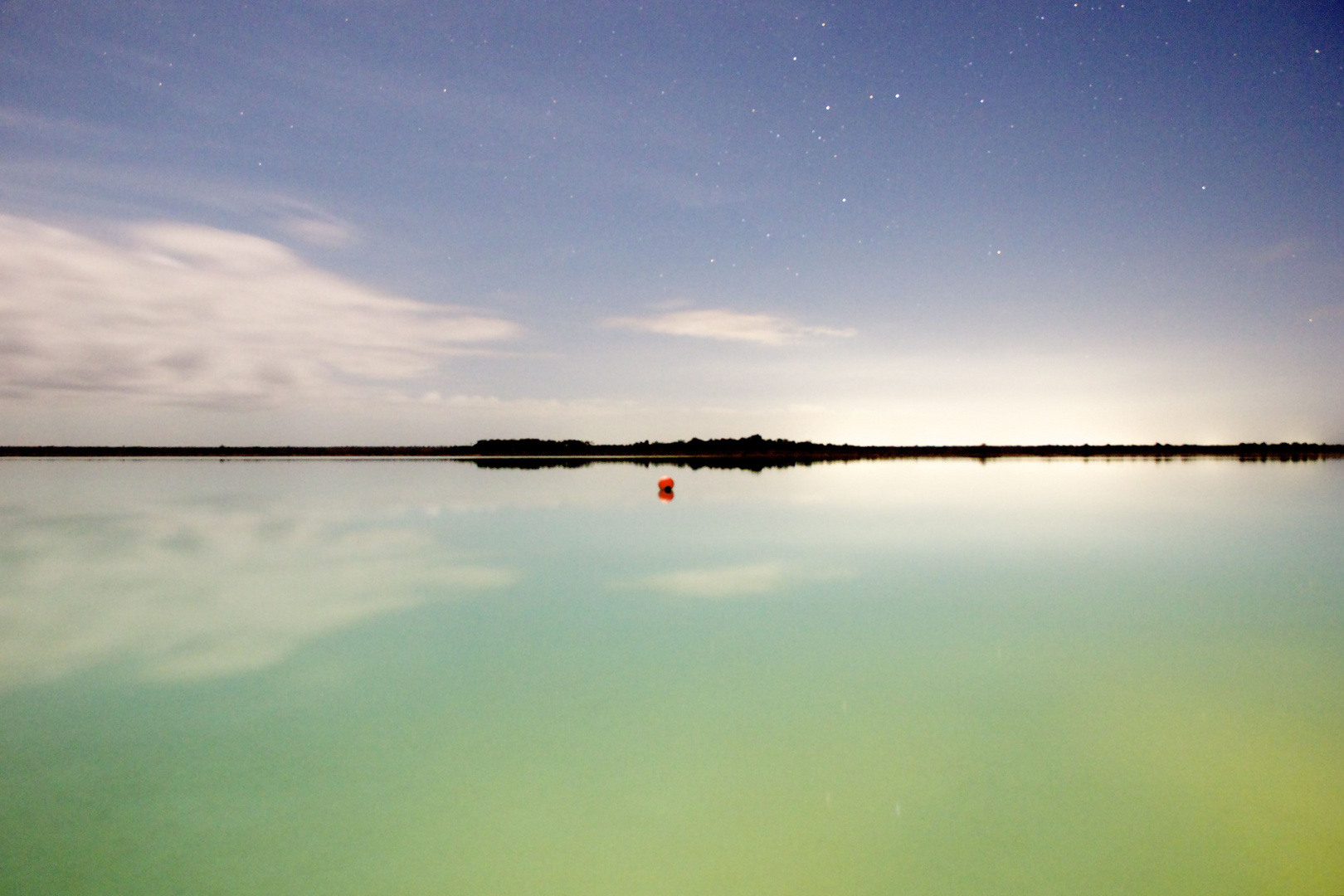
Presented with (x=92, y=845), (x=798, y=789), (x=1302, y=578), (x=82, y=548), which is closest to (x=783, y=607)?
(x=798, y=789)

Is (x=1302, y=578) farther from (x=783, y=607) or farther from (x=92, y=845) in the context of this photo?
(x=92, y=845)

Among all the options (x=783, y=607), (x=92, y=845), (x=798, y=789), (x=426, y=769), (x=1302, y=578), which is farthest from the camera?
(x=1302, y=578)

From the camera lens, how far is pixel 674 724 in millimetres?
6301

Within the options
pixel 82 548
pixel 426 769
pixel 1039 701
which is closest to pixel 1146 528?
pixel 1039 701

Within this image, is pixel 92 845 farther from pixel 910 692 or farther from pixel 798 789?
pixel 910 692

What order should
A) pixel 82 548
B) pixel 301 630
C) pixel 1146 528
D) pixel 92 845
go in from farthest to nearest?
pixel 1146 528 → pixel 82 548 → pixel 301 630 → pixel 92 845

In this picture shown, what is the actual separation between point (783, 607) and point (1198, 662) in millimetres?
5061

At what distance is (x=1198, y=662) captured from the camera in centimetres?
805

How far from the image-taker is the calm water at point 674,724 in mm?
4316

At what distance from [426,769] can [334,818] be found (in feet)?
2.66

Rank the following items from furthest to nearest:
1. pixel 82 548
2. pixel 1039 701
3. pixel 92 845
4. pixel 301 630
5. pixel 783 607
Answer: pixel 82 548 < pixel 783 607 < pixel 301 630 < pixel 1039 701 < pixel 92 845

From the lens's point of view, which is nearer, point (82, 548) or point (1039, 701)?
point (1039, 701)

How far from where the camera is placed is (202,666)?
830cm

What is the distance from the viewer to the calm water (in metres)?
4.32
